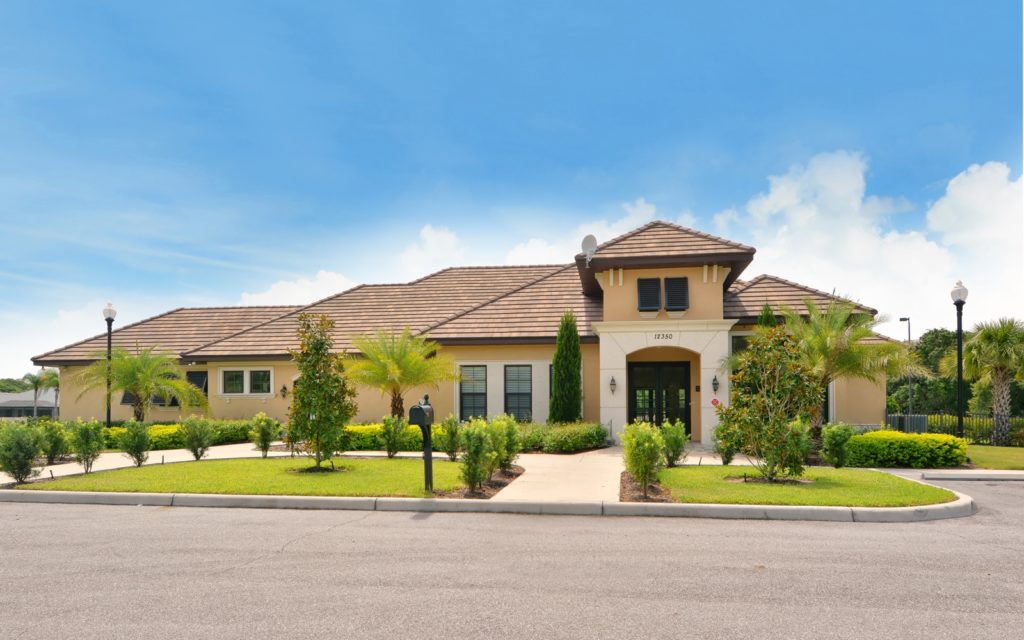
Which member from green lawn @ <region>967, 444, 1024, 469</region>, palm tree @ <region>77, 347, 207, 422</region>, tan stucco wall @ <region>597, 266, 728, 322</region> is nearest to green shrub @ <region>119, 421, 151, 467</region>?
palm tree @ <region>77, 347, 207, 422</region>

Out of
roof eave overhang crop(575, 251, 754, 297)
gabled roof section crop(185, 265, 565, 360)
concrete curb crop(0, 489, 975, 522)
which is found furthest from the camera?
gabled roof section crop(185, 265, 565, 360)

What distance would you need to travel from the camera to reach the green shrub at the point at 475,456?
1045cm

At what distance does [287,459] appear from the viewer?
1571cm

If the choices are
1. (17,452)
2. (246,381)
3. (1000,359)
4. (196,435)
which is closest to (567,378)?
(196,435)

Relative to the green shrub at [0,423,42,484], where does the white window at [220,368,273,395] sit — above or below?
above

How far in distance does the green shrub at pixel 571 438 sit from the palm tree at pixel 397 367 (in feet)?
14.3

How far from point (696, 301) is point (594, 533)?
12824mm

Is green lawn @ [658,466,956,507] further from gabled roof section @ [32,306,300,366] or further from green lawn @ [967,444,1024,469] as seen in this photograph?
gabled roof section @ [32,306,300,366]

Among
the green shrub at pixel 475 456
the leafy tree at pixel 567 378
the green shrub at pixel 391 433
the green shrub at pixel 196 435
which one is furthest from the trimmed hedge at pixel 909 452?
the green shrub at pixel 196 435

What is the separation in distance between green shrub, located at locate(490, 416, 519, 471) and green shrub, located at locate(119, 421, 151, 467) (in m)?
8.36

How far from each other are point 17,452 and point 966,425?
30.1 metres

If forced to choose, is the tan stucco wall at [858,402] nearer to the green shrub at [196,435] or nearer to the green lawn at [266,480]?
the green lawn at [266,480]

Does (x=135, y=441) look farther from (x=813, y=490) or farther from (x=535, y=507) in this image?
(x=813, y=490)

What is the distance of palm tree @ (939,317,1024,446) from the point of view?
21922mm
